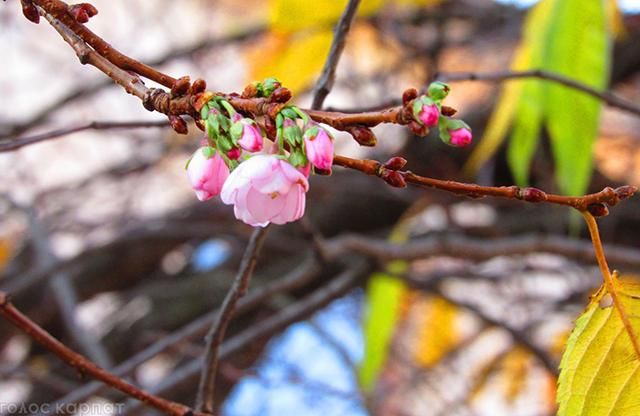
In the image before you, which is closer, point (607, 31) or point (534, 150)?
point (607, 31)

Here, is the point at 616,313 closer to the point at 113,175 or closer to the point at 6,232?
the point at 113,175

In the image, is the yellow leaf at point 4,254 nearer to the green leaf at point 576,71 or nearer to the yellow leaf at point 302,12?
the yellow leaf at point 302,12

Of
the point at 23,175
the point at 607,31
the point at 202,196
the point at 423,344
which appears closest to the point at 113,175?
the point at 23,175

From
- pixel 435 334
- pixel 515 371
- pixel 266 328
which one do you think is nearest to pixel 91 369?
pixel 266 328

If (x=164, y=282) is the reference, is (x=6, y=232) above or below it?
above

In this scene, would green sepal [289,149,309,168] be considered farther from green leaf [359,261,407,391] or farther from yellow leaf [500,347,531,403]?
yellow leaf [500,347,531,403]

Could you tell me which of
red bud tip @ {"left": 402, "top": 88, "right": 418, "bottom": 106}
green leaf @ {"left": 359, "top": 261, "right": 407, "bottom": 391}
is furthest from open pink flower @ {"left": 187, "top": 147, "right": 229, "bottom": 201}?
green leaf @ {"left": 359, "top": 261, "right": 407, "bottom": 391}

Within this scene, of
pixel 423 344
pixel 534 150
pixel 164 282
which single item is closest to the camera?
pixel 534 150

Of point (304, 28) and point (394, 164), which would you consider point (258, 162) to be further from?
point (304, 28)
